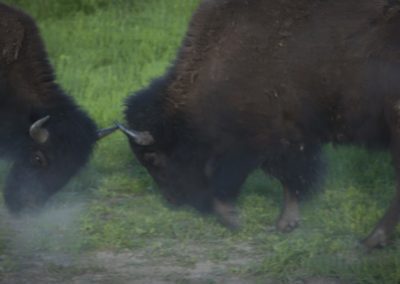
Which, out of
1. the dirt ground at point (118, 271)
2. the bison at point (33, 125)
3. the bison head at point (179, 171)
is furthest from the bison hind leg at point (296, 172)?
the bison at point (33, 125)

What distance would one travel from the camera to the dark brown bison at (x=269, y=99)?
5.77 metres

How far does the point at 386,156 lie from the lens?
7125mm

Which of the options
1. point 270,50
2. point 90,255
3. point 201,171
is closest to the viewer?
point 90,255

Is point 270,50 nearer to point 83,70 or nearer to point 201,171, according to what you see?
point 201,171

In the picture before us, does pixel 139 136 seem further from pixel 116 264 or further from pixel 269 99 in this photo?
pixel 116 264

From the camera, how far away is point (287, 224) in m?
6.12

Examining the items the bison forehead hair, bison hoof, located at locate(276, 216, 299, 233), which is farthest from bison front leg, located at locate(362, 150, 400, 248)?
the bison forehead hair

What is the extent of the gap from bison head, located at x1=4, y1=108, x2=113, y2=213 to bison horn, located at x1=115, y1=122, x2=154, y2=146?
23 cm

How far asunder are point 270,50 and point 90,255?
66.9 inches

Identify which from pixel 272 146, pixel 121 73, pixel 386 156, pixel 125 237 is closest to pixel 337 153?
pixel 386 156

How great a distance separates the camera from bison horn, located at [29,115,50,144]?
21.0ft

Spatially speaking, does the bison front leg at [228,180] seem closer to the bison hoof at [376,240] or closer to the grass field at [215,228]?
the grass field at [215,228]

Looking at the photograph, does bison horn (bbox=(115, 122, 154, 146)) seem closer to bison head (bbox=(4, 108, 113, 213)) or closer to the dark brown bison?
the dark brown bison

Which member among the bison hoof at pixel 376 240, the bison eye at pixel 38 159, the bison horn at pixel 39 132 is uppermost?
the bison hoof at pixel 376 240
